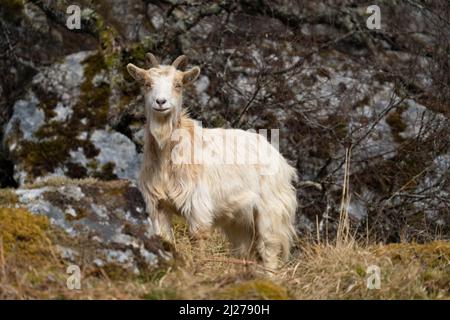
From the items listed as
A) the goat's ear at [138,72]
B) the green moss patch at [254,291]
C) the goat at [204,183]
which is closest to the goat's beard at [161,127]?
the goat at [204,183]

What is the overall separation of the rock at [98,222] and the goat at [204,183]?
167cm

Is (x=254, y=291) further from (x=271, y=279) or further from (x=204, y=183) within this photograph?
(x=204, y=183)

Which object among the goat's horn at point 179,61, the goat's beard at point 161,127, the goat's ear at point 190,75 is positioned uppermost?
the goat's horn at point 179,61

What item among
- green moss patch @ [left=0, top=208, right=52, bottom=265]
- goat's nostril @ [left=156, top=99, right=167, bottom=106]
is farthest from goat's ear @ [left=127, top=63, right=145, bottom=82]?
green moss patch @ [left=0, top=208, right=52, bottom=265]

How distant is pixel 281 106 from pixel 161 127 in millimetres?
3546

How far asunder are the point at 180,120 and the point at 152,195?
864 millimetres

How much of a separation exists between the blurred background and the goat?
2.09 metres

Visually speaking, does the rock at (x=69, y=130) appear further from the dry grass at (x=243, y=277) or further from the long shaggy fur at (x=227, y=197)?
the dry grass at (x=243, y=277)

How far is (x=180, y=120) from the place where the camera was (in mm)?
9508

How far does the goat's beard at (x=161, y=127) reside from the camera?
921 centimetres

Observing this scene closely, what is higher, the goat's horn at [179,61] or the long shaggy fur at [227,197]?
the goat's horn at [179,61]

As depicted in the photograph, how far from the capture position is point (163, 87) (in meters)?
9.03

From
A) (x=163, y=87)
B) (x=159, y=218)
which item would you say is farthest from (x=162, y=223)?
(x=163, y=87)

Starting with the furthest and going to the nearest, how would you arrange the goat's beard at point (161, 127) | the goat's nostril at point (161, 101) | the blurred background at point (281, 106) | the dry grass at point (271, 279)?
1. the blurred background at point (281, 106)
2. the goat's beard at point (161, 127)
3. the goat's nostril at point (161, 101)
4. the dry grass at point (271, 279)
